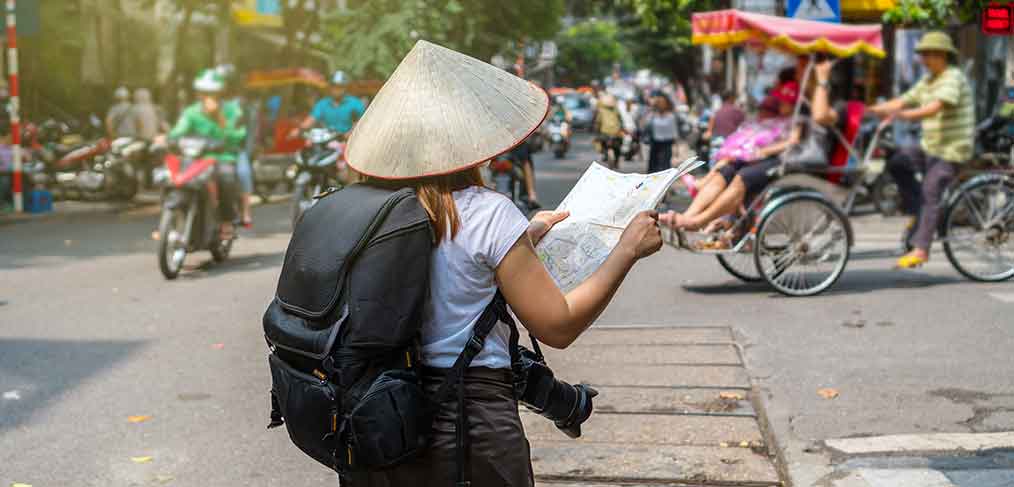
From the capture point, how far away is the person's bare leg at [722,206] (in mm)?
9242

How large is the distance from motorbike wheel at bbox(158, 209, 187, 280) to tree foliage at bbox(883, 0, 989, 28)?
6448 millimetres

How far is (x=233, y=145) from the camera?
39.0ft

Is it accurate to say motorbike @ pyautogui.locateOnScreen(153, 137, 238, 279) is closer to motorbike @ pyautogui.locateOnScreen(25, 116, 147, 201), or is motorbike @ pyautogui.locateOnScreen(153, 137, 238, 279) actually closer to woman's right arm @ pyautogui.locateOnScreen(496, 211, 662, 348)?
motorbike @ pyautogui.locateOnScreen(25, 116, 147, 201)

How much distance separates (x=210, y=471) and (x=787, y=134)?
5963mm

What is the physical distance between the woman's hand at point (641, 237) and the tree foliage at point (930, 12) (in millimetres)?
8218

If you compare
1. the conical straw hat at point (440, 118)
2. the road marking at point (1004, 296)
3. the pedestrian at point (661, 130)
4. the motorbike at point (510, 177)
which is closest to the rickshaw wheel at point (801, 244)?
the road marking at point (1004, 296)

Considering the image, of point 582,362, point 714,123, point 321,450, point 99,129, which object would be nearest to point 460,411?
point 321,450

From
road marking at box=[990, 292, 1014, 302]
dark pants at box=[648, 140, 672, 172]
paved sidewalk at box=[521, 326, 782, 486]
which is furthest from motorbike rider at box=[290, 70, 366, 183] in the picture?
paved sidewalk at box=[521, 326, 782, 486]

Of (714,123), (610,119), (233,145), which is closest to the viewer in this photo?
(233,145)

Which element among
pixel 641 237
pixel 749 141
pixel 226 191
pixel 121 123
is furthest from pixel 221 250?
pixel 121 123

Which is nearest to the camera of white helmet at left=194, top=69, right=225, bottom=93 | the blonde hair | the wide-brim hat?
the blonde hair

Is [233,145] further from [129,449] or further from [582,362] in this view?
[129,449]

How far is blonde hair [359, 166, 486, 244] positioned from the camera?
272cm

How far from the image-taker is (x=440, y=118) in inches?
110
